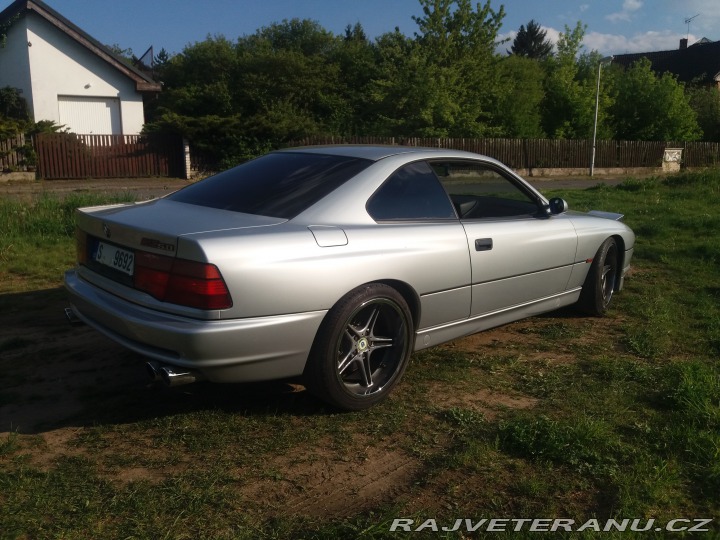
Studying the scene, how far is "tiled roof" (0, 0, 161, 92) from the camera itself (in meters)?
24.2

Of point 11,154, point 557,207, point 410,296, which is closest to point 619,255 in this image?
point 557,207

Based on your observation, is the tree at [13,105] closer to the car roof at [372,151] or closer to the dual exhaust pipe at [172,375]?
the car roof at [372,151]

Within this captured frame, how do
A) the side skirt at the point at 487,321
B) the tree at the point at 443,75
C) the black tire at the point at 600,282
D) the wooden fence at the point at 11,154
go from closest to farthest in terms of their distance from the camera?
the side skirt at the point at 487,321 < the black tire at the point at 600,282 < the wooden fence at the point at 11,154 < the tree at the point at 443,75

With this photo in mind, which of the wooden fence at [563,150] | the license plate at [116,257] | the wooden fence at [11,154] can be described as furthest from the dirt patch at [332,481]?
the wooden fence at [563,150]

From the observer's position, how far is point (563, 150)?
34.4 m

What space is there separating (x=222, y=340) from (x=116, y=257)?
0.91 meters

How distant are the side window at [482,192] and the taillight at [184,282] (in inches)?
73.4

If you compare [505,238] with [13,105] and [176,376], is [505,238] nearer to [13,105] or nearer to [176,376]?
[176,376]

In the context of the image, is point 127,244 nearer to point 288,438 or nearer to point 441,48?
point 288,438

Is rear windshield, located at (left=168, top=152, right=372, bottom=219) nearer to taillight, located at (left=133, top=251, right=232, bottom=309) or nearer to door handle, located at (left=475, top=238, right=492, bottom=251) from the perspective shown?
taillight, located at (left=133, top=251, right=232, bottom=309)

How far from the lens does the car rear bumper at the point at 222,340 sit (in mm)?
3184

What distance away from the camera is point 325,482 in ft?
9.87

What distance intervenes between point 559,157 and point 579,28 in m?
12.5

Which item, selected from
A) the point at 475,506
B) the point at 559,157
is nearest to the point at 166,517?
the point at 475,506
